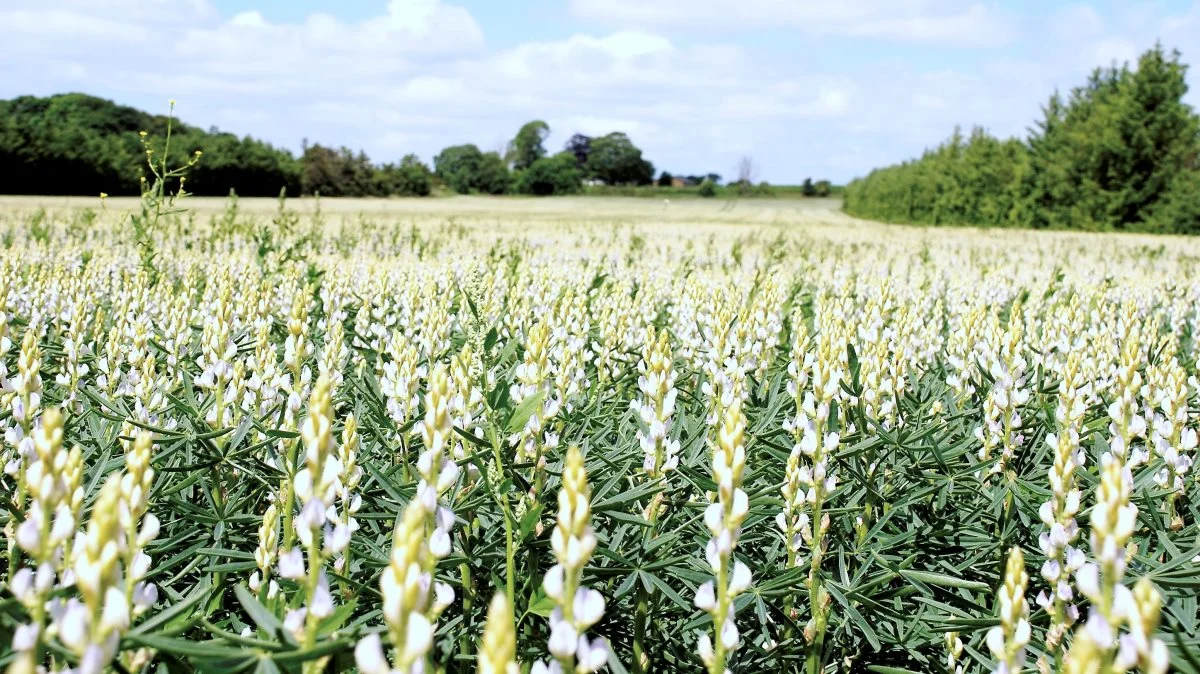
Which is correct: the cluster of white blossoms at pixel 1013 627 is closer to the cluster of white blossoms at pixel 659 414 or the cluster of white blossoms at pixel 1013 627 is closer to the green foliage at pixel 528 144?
the cluster of white blossoms at pixel 659 414

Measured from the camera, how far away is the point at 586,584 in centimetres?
234

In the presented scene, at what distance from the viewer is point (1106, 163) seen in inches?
1598

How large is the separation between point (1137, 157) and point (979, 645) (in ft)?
147

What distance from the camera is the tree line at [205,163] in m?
55.3

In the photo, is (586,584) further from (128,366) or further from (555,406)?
(128,366)

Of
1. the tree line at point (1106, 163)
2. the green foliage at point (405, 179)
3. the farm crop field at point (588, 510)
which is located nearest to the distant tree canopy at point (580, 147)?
the green foliage at point (405, 179)

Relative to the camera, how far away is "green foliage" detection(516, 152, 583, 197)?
10144 centimetres

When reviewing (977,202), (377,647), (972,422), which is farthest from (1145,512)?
(977,202)

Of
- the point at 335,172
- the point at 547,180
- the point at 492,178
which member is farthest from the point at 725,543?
the point at 492,178

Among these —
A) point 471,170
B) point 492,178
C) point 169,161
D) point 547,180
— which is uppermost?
point 471,170

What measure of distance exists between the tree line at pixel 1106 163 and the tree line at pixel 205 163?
1467 inches

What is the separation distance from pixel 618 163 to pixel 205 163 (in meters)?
87.2

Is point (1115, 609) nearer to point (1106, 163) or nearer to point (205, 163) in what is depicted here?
point (1106, 163)

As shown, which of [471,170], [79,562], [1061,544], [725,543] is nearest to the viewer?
[79,562]
